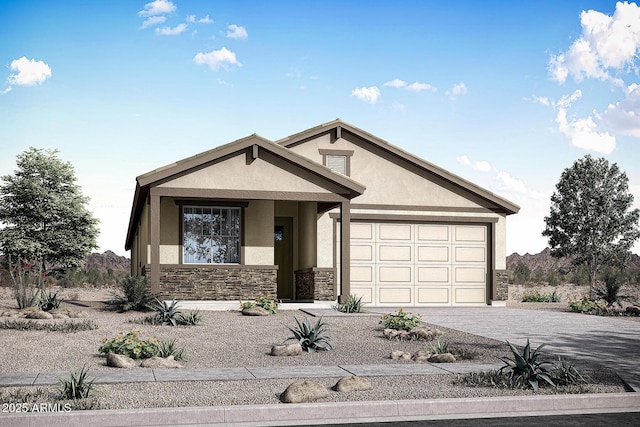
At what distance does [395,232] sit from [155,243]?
9.25 m

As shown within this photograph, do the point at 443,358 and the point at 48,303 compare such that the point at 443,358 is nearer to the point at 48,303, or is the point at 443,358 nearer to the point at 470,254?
the point at 48,303

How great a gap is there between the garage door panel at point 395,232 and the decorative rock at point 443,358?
1354cm

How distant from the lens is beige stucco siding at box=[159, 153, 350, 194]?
22.0m

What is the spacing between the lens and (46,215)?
38.7 metres

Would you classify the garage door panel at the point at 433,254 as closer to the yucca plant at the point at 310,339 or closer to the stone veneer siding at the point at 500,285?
the stone veneer siding at the point at 500,285

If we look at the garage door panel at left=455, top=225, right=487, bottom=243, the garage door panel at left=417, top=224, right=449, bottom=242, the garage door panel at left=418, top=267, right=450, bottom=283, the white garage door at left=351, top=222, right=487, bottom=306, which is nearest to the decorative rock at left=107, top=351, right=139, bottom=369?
the white garage door at left=351, top=222, right=487, bottom=306

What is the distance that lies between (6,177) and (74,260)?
5407mm

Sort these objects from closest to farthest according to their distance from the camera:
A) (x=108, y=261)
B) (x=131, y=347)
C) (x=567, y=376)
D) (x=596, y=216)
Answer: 1. (x=567, y=376)
2. (x=131, y=347)
3. (x=596, y=216)
4. (x=108, y=261)

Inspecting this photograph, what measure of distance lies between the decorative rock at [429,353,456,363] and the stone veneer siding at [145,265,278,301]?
10612 mm

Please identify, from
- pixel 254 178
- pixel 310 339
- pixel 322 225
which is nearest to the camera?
pixel 310 339

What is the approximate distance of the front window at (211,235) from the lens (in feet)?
76.7

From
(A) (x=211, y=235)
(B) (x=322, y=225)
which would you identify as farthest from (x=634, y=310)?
(A) (x=211, y=235)

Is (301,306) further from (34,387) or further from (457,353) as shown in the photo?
(34,387)

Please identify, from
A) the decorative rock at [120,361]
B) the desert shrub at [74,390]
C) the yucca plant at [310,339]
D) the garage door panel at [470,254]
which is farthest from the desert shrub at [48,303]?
the garage door panel at [470,254]
